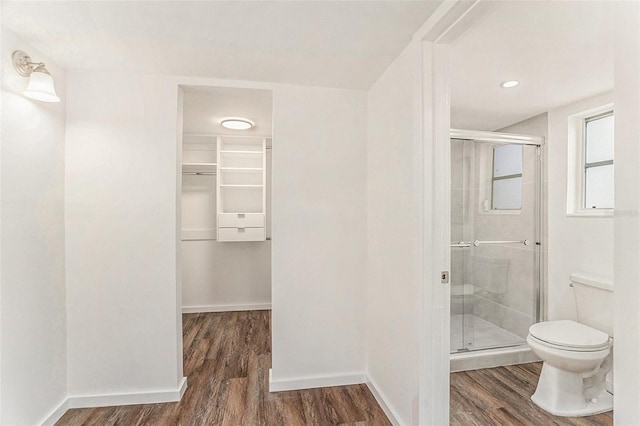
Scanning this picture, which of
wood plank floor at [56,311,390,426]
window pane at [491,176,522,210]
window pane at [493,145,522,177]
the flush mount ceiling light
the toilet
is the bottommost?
wood plank floor at [56,311,390,426]

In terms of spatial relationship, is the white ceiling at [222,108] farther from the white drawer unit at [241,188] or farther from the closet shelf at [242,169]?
the closet shelf at [242,169]

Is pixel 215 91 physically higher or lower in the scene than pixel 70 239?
higher

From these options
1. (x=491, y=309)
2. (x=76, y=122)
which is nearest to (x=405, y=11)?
(x=76, y=122)

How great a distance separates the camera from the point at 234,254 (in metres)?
4.01

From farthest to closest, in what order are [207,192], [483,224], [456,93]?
1. [207,192]
2. [483,224]
3. [456,93]

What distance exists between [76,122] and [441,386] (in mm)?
2657

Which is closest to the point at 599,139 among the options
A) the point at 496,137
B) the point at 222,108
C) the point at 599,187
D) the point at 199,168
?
the point at 599,187

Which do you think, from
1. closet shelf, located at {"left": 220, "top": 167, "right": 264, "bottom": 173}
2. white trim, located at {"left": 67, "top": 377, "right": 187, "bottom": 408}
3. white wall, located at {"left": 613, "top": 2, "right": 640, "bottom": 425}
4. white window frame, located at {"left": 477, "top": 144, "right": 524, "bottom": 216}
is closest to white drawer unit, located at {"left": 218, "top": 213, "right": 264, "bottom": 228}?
closet shelf, located at {"left": 220, "top": 167, "right": 264, "bottom": 173}

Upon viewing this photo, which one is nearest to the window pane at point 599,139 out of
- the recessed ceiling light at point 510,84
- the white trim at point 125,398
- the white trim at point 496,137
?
the white trim at point 496,137

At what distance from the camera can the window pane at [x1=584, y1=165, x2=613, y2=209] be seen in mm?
2280

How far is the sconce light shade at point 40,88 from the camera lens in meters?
1.51

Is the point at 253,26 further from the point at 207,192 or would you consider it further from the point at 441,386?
the point at 207,192

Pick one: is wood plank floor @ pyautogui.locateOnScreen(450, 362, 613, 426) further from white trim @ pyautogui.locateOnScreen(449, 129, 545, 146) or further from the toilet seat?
white trim @ pyautogui.locateOnScreen(449, 129, 545, 146)

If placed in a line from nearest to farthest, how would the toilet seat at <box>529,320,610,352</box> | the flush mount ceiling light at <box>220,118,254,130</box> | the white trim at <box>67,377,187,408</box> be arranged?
the toilet seat at <box>529,320,610,352</box>
the white trim at <box>67,377,187,408</box>
the flush mount ceiling light at <box>220,118,254,130</box>
